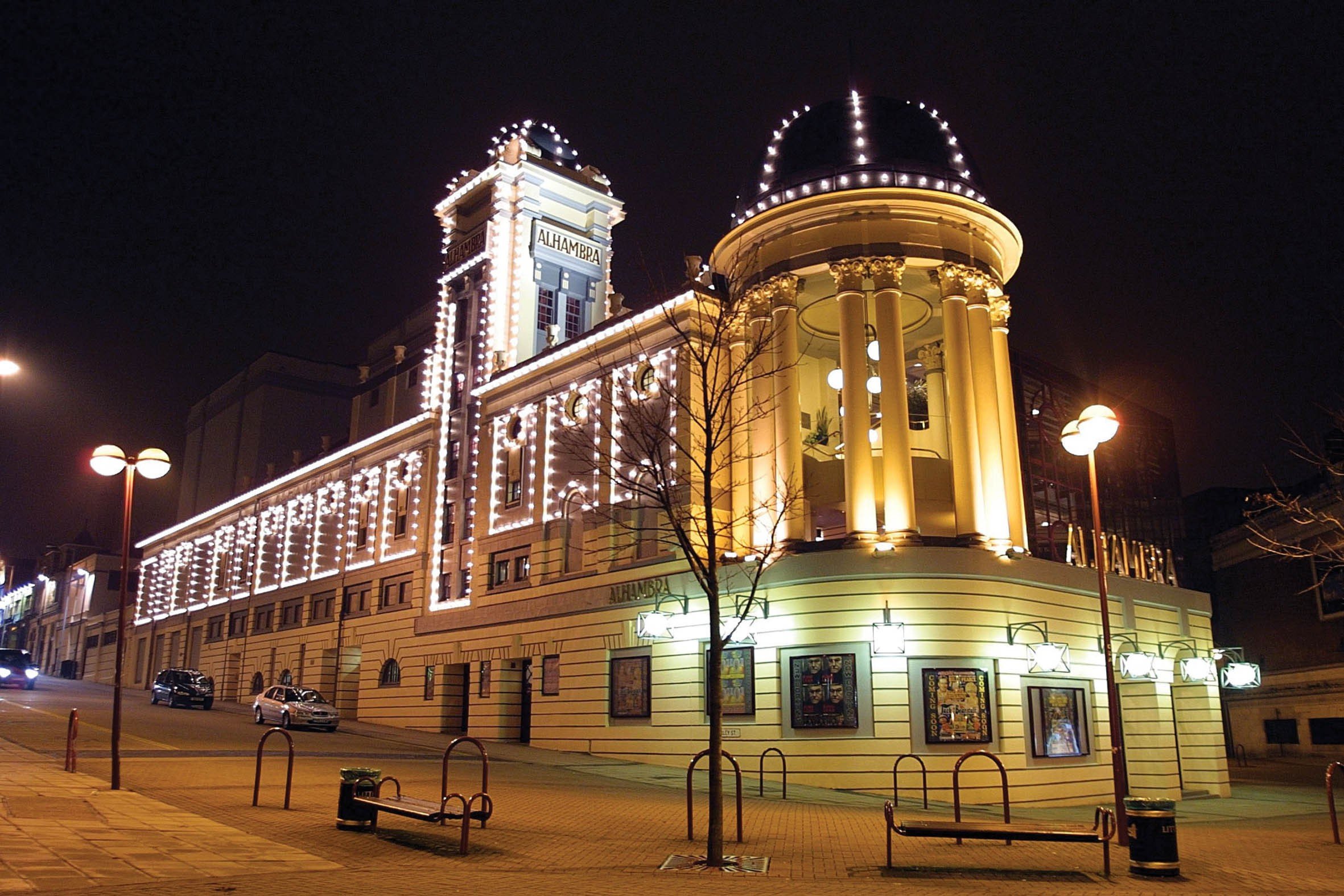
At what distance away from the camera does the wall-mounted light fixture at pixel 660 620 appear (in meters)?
29.5

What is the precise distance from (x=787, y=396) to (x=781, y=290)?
299cm

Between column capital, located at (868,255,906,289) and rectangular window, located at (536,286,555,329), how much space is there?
18479mm

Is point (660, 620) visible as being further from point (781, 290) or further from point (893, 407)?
→ point (781, 290)

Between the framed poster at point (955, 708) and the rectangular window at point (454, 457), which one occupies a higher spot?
the rectangular window at point (454, 457)

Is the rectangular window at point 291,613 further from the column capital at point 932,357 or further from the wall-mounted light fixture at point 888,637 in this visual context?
the wall-mounted light fixture at point 888,637

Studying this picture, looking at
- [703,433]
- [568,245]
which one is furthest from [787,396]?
[568,245]

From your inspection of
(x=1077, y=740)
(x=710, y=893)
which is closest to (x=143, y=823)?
(x=710, y=893)

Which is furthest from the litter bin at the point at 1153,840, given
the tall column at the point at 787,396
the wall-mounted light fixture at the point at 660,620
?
the wall-mounted light fixture at the point at 660,620

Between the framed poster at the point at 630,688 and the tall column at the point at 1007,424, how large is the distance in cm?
1096

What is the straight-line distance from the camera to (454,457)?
43281 millimetres

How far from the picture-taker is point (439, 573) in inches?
1684

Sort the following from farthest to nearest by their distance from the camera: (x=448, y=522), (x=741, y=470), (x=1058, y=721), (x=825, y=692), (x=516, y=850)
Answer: (x=448, y=522)
(x=741, y=470)
(x=1058, y=721)
(x=825, y=692)
(x=516, y=850)

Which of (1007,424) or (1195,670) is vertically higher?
(1007,424)

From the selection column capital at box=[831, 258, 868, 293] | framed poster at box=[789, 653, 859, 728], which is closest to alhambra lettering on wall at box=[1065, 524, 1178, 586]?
framed poster at box=[789, 653, 859, 728]
